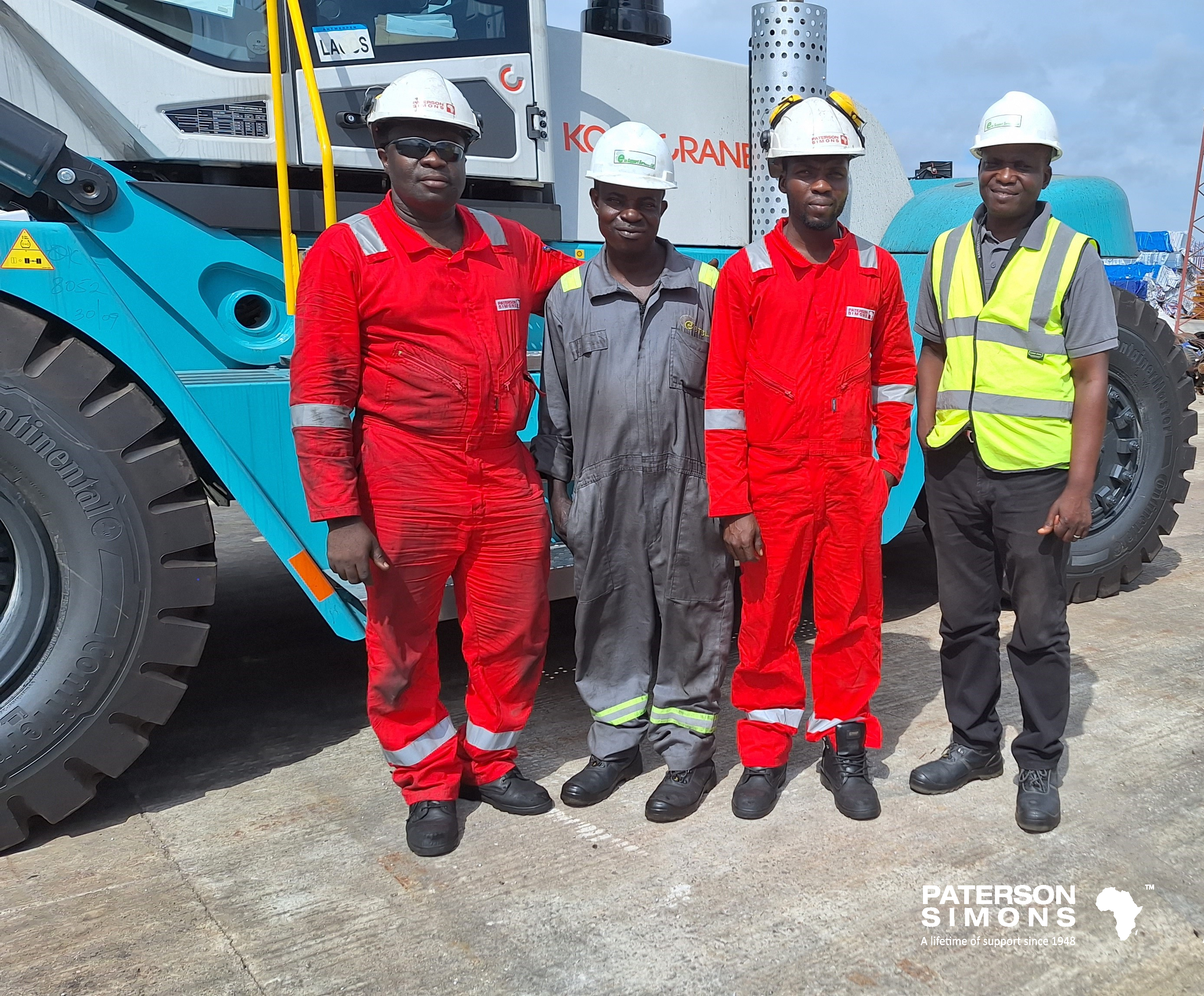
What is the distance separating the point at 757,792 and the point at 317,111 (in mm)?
2098

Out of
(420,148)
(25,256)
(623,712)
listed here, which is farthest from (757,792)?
(25,256)

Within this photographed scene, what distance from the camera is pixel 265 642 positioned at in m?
Result: 4.30

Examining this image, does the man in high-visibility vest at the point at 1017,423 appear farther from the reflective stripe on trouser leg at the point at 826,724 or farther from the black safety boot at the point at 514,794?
the black safety boot at the point at 514,794

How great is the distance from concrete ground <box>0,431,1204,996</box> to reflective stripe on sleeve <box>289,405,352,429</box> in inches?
40.9

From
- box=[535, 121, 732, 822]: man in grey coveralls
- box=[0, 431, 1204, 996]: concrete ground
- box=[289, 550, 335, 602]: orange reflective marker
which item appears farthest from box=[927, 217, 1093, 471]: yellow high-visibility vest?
box=[289, 550, 335, 602]: orange reflective marker

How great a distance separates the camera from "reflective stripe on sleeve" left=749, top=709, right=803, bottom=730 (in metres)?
2.92

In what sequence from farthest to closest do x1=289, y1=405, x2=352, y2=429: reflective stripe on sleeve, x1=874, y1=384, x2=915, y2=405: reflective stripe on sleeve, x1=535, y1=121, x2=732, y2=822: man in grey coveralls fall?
x1=874, y1=384, x2=915, y2=405: reflective stripe on sleeve < x1=535, y1=121, x2=732, y2=822: man in grey coveralls < x1=289, y1=405, x2=352, y2=429: reflective stripe on sleeve

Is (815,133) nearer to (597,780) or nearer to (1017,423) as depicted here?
(1017,423)

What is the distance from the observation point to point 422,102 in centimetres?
260

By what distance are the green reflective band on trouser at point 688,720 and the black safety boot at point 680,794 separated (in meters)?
0.10

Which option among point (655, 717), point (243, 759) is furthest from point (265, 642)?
point (655, 717)

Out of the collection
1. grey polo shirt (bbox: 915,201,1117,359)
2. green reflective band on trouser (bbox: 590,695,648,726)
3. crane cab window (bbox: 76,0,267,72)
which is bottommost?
green reflective band on trouser (bbox: 590,695,648,726)

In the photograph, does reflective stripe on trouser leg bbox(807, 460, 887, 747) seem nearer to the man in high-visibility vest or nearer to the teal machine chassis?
the man in high-visibility vest

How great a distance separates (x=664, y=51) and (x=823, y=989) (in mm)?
2962
